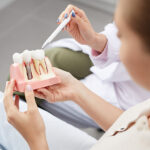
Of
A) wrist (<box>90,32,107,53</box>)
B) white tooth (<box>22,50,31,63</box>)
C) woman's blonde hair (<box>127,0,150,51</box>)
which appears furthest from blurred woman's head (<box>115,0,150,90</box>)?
wrist (<box>90,32,107,53</box>)

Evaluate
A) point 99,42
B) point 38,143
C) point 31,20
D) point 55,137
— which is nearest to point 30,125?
point 38,143

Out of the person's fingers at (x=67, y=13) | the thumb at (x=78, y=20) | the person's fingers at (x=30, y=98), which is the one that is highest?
the person's fingers at (x=67, y=13)

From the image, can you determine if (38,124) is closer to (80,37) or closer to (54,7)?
(80,37)

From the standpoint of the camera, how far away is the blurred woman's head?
1.34 ft

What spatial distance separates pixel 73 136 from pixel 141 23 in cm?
67

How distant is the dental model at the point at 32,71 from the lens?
0.82 m

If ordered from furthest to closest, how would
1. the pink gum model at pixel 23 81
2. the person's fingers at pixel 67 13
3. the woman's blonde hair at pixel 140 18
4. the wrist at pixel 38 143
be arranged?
the person's fingers at pixel 67 13 → the pink gum model at pixel 23 81 → the wrist at pixel 38 143 → the woman's blonde hair at pixel 140 18

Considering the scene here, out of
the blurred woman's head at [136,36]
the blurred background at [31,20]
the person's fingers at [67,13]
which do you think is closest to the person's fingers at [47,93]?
the person's fingers at [67,13]

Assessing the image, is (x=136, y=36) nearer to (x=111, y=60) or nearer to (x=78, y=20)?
(x=78, y=20)

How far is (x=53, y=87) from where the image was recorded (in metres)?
0.88

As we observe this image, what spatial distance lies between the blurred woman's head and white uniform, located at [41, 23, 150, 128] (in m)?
0.62

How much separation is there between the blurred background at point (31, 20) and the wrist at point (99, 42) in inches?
33.0

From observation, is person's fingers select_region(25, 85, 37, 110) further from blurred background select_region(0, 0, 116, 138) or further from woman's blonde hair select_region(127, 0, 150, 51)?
blurred background select_region(0, 0, 116, 138)

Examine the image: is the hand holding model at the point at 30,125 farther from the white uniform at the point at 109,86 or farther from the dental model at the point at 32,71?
the white uniform at the point at 109,86
